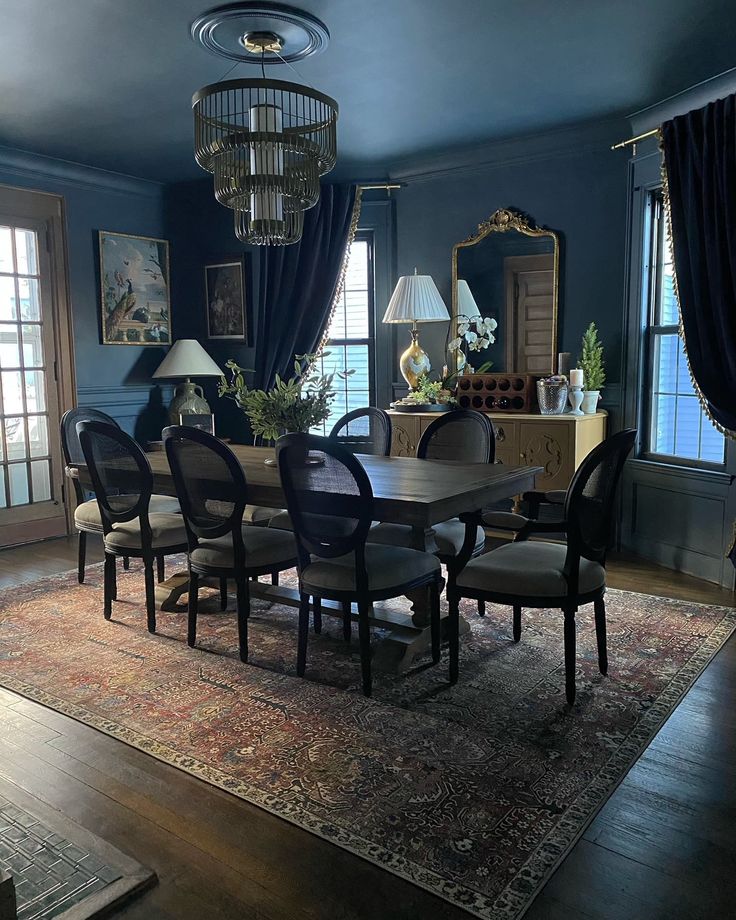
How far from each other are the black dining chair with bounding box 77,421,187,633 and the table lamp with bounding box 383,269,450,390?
2.35 m

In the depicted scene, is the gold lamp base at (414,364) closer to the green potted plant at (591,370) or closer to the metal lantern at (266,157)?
the green potted plant at (591,370)

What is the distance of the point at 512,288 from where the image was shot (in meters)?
5.32

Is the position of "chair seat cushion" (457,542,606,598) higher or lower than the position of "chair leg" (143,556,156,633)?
higher

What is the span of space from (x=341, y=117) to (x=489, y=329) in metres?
1.74

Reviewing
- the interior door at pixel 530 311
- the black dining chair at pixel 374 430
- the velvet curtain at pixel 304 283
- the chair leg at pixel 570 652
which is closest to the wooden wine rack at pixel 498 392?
the interior door at pixel 530 311

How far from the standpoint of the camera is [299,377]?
6.13 meters

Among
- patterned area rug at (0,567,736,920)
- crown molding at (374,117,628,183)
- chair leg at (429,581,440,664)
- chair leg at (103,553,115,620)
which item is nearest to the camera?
patterned area rug at (0,567,736,920)

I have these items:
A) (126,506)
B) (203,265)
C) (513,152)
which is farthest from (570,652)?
(203,265)

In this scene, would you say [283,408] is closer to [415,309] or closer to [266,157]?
[266,157]

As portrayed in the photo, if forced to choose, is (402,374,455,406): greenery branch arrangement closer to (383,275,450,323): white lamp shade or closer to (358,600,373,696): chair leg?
(383,275,450,323): white lamp shade

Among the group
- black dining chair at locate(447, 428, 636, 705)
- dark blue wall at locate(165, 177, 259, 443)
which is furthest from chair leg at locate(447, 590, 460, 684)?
dark blue wall at locate(165, 177, 259, 443)

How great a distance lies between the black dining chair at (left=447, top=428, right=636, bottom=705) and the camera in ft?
8.88

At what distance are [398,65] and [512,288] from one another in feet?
6.26

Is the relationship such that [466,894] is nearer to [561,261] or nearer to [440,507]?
[440,507]
